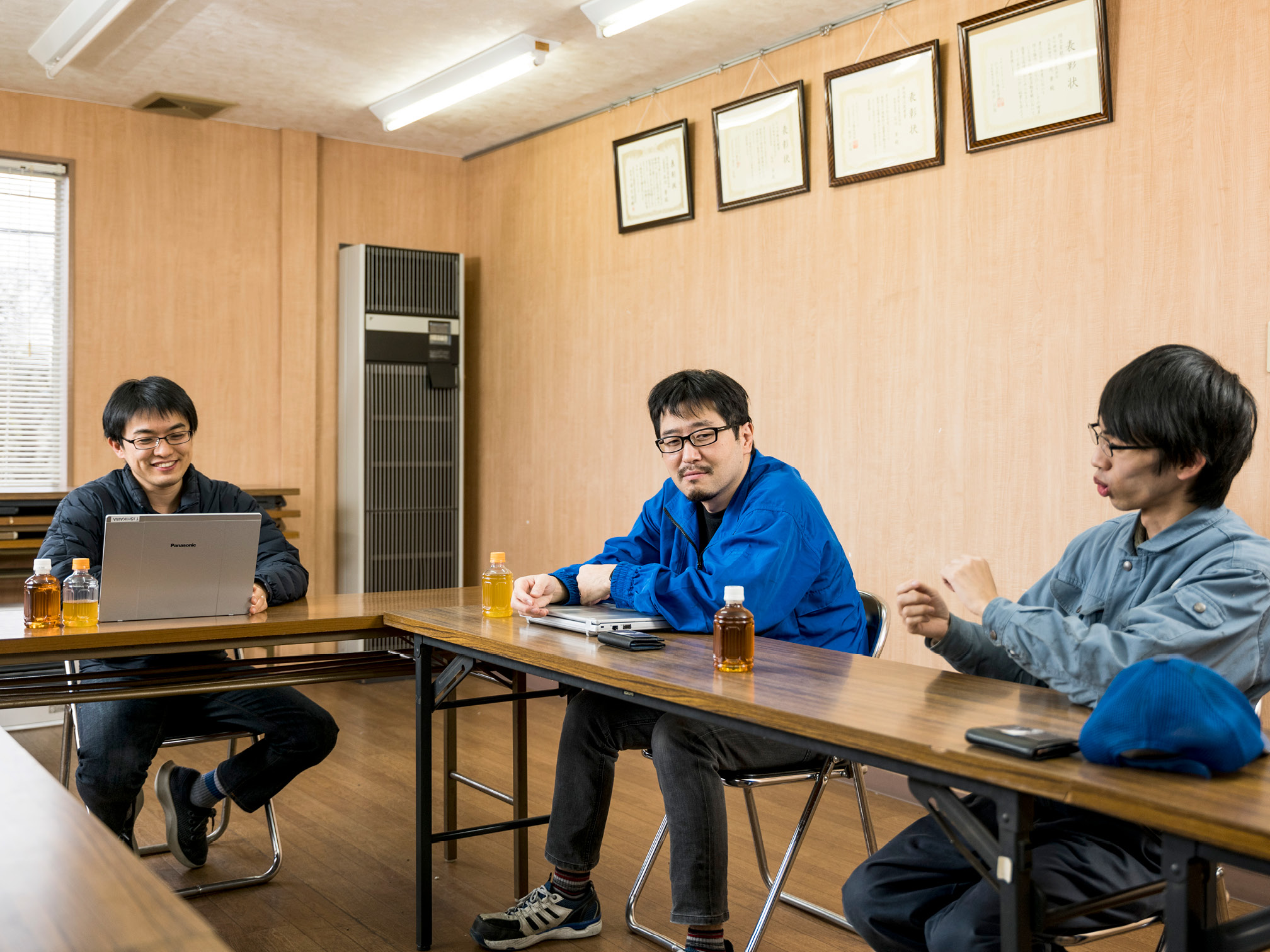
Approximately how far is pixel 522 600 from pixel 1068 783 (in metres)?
1.52

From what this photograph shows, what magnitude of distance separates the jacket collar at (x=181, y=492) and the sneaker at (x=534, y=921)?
4.32 ft

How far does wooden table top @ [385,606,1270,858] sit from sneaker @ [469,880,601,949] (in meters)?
0.65

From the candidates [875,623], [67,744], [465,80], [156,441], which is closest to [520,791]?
[875,623]

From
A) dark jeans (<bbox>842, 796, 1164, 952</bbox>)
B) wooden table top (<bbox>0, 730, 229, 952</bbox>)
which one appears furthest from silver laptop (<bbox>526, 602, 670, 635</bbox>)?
wooden table top (<bbox>0, 730, 229, 952</bbox>)

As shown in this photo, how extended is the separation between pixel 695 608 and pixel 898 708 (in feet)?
2.71

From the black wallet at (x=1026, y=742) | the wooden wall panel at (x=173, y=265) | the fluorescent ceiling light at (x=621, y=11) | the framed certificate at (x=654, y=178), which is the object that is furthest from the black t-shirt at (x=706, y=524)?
the wooden wall panel at (x=173, y=265)

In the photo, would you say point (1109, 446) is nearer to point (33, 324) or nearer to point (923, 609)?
point (923, 609)

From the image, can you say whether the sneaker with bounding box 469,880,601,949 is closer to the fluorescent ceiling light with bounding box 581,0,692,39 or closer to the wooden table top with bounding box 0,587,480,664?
the wooden table top with bounding box 0,587,480,664

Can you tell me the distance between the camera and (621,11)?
Answer: 3846 mm

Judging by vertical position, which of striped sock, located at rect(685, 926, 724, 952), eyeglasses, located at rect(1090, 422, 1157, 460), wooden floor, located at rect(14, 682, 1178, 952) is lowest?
wooden floor, located at rect(14, 682, 1178, 952)

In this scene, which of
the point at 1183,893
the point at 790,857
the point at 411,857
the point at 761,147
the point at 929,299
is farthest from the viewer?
the point at 761,147

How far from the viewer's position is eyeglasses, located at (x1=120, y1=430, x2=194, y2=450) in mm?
2916

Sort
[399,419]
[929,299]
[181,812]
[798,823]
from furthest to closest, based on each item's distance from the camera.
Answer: [399,419] < [929,299] < [181,812] < [798,823]

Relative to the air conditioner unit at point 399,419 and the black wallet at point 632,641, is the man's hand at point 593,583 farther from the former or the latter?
the air conditioner unit at point 399,419
